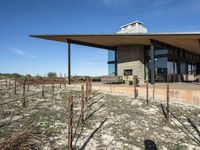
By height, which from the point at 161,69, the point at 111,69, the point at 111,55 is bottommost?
the point at 161,69

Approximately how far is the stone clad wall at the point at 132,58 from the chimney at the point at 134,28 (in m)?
2.77

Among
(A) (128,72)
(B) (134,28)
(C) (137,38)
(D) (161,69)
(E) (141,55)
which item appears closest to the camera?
(C) (137,38)

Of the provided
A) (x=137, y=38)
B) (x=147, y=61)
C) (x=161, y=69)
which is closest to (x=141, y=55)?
(x=147, y=61)

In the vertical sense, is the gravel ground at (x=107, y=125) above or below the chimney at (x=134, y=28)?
below

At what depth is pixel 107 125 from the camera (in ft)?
29.3

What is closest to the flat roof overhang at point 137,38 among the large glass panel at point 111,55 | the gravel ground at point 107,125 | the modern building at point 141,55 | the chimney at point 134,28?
the modern building at point 141,55

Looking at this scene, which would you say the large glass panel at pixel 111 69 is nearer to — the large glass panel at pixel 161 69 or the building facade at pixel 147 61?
the building facade at pixel 147 61

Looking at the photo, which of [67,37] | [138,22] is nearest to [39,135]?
[67,37]

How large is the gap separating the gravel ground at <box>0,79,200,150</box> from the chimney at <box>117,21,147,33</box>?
13743 mm

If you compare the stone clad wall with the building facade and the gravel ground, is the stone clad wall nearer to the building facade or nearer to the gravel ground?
the building facade

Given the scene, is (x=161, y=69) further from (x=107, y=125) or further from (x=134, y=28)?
(x=107, y=125)

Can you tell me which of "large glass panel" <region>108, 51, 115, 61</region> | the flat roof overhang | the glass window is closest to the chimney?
"large glass panel" <region>108, 51, 115, 61</region>

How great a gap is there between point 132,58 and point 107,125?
14.8m

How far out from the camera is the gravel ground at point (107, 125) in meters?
7.38
